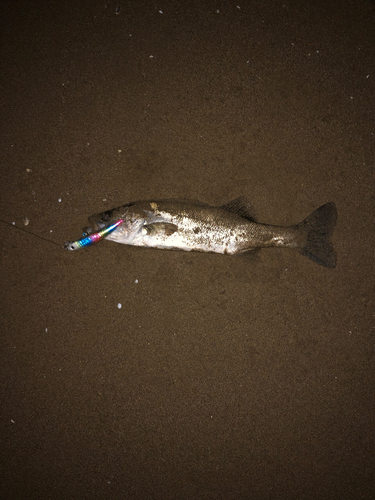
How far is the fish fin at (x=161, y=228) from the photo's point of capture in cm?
261

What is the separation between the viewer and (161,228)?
262cm

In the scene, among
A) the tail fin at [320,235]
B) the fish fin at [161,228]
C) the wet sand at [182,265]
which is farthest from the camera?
the wet sand at [182,265]

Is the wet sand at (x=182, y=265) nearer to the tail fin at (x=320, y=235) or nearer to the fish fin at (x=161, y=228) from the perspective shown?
the tail fin at (x=320, y=235)

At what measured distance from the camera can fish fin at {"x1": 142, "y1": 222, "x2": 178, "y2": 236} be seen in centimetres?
261

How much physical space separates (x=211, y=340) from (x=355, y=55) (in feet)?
10.7

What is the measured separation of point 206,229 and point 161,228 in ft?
1.35

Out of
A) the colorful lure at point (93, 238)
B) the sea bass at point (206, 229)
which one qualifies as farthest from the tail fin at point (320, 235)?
the colorful lure at point (93, 238)

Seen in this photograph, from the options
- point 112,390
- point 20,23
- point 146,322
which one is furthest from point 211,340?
point 20,23

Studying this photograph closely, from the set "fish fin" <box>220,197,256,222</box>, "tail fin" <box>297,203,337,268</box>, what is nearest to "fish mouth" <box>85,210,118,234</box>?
"fish fin" <box>220,197,256,222</box>

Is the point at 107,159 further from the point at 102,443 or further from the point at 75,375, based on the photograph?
the point at 102,443

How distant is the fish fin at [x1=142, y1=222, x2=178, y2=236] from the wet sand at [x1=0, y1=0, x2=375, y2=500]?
1.14 feet

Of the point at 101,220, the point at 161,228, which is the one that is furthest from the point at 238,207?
the point at 101,220

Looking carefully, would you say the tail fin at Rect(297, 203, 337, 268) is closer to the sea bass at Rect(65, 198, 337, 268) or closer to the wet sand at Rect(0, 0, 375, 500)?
the sea bass at Rect(65, 198, 337, 268)

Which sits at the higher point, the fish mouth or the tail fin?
the fish mouth
